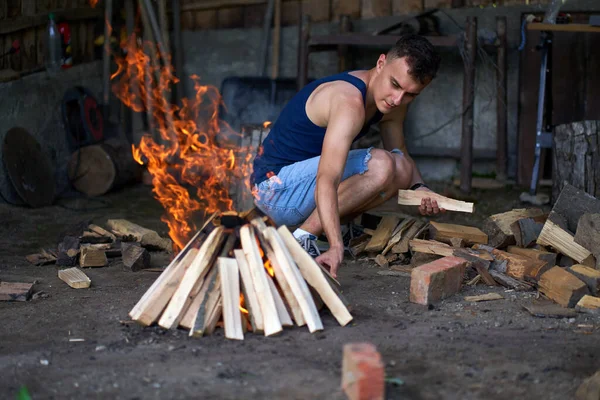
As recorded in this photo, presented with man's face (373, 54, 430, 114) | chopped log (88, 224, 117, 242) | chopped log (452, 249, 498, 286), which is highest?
man's face (373, 54, 430, 114)

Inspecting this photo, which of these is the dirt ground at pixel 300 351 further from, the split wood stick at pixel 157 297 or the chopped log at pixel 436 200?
the chopped log at pixel 436 200

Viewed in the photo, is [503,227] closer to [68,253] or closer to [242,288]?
[242,288]

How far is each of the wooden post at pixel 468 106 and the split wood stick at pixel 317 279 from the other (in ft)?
15.5

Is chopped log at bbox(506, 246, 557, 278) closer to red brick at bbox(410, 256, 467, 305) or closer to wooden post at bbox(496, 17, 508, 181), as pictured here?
red brick at bbox(410, 256, 467, 305)

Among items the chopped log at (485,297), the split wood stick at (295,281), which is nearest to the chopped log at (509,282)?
the chopped log at (485,297)

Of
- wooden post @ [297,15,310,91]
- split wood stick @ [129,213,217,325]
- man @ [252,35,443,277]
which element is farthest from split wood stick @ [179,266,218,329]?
wooden post @ [297,15,310,91]

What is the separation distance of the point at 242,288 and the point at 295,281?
0.84 feet

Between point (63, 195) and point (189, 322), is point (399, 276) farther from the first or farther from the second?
point (63, 195)

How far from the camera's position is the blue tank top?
15.6ft

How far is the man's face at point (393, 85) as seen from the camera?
13.9 feet

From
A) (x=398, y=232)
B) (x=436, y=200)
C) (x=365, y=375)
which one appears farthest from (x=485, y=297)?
(x=365, y=375)

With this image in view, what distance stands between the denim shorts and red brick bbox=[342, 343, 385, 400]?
2.16 m

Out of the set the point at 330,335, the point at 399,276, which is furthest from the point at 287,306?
the point at 399,276

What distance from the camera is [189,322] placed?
3.47 m
